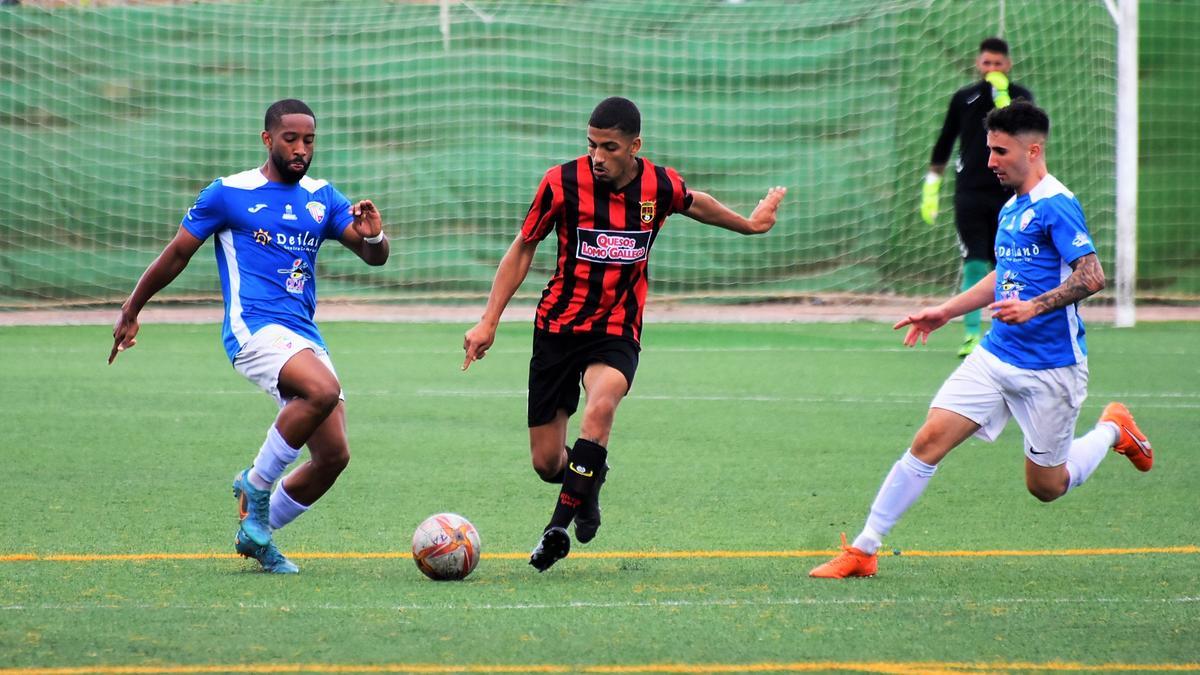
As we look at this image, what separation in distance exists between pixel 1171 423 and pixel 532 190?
11012 millimetres

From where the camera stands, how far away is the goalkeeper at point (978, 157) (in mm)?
11500

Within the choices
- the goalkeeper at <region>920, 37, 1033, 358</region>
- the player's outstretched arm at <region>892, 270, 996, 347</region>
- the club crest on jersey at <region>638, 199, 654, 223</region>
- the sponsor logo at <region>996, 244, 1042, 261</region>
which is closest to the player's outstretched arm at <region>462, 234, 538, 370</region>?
the club crest on jersey at <region>638, 199, 654, 223</region>

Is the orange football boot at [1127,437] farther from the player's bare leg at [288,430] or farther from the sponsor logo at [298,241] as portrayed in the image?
the sponsor logo at [298,241]

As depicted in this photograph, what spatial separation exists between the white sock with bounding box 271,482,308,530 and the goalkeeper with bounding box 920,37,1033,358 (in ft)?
22.7

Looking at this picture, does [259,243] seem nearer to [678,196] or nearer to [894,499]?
[678,196]

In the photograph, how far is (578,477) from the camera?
595 centimetres

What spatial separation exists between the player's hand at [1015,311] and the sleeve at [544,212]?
1824 mm

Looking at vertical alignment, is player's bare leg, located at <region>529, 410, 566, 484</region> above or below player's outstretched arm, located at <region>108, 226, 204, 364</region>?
below

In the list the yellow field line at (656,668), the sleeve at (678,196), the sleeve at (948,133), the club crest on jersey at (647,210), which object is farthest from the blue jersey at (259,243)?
the sleeve at (948,133)

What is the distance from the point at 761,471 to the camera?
850 centimetres

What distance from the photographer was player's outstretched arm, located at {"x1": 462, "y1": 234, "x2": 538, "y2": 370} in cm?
615

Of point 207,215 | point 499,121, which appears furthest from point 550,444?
point 499,121

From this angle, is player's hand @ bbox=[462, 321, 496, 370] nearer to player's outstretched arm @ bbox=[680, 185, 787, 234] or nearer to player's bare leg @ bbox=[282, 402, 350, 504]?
player's bare leg @ bbox=[282, 402, 350, 504]

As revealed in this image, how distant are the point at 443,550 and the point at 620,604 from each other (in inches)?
31.2
